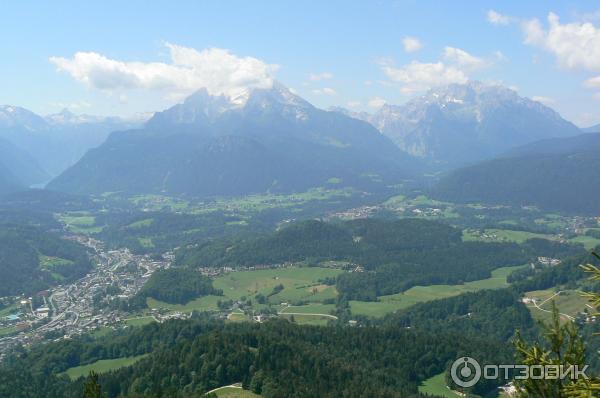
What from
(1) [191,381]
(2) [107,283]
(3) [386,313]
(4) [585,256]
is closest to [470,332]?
(3) [386,313]

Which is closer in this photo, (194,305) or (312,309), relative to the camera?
(312,309)

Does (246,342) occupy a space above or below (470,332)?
above

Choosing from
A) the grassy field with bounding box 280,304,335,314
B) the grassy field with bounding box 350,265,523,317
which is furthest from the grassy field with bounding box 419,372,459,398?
the grassy field with bounding box 280,304,335,314

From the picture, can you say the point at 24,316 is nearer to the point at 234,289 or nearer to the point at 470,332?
the point at 234,289

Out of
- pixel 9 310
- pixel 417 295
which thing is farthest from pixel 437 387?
pixel 9 310

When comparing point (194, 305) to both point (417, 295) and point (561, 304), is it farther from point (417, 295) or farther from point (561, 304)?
point (561, 304)

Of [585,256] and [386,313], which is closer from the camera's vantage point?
[386,313]

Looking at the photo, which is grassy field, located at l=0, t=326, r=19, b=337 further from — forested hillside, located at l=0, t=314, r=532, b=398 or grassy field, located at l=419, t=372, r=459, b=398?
grassy field, located at l=419, t=372, r=459, b=398

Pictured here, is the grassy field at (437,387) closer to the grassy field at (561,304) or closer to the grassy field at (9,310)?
the grassy field at (561,304)
